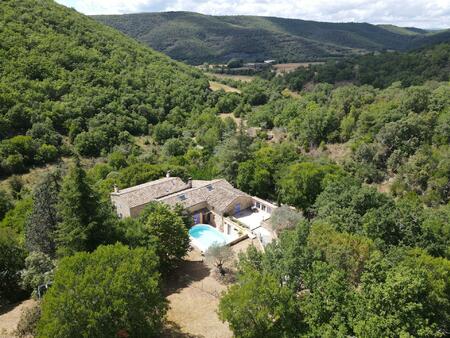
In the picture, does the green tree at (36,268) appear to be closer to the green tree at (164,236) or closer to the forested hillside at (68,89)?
the green tree at (164,236)

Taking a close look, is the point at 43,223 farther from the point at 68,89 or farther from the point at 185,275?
the point at 68,89

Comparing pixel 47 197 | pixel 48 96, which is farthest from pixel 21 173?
pixel 47 197

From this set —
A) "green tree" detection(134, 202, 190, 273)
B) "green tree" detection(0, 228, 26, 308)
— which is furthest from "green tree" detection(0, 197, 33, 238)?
"green tree" detection(134, 202, 190, 273)

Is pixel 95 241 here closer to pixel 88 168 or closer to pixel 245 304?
pixel 245 304

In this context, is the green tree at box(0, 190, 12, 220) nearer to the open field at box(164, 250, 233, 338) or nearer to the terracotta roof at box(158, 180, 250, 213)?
the terracotta roof at box(158, 180, 250, 213)

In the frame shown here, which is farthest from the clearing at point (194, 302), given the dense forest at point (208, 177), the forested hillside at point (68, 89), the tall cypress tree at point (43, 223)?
the forested hillside at point (68, 89)

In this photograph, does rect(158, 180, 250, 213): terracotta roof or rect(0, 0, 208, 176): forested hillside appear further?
rect(0, 0, 208, 176): forested hillside

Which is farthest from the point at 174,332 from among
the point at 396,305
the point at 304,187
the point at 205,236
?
the point at 304,187
